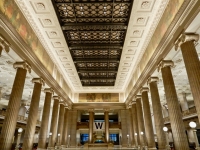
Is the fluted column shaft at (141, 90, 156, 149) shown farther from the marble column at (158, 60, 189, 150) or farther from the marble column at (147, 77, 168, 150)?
A: the marble column at (158, 60, 189, 150)

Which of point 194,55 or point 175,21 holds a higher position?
point 175,21

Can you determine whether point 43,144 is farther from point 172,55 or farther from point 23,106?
point 23,106

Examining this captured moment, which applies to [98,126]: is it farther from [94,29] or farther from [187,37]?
[187,37]

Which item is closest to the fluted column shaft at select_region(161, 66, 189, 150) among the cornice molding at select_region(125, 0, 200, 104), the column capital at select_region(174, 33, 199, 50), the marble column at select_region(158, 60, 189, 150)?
the marble column at select_region(158, 60, 189, 150)

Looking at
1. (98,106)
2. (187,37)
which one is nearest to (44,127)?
A: (98,106)

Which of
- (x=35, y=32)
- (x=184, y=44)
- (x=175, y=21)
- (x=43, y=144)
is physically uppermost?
(x=35, y=32)

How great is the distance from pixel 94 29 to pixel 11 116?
7949mm

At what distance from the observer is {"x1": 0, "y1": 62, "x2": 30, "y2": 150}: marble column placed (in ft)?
27.9

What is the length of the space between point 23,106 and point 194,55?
26985 millimetres

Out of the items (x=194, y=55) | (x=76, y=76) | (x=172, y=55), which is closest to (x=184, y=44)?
(x=194, y=55)

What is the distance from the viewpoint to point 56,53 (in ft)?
50.4

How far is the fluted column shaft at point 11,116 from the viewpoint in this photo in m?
8.48

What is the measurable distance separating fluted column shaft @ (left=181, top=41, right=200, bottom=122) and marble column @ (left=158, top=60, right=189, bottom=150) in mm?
2301

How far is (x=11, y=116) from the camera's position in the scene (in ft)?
30.4
